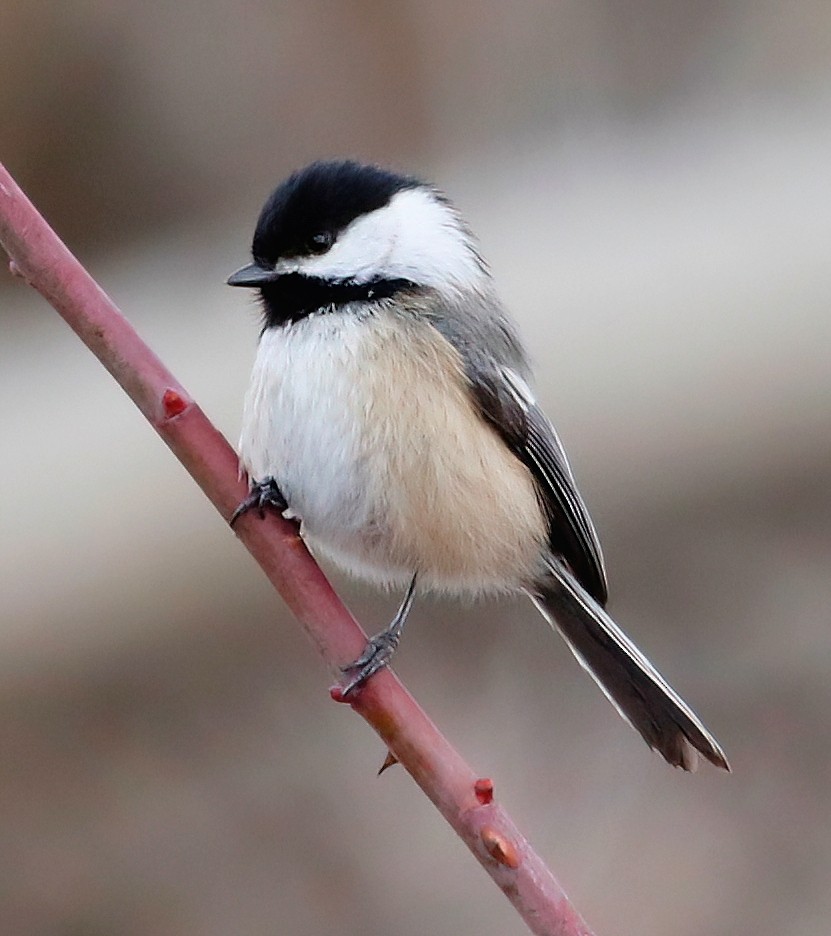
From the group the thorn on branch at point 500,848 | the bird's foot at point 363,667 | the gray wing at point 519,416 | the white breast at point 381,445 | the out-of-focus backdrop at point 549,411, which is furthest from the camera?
the out-of-focus backdrop at point 549,411

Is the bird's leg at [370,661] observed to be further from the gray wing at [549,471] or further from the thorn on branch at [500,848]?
the gray wing at [549,471]

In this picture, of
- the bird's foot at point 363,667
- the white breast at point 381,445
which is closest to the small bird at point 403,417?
the white breast at point 381,445

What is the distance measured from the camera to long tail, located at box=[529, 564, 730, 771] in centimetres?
140

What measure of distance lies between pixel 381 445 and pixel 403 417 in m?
0.04

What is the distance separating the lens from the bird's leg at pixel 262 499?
1.05m

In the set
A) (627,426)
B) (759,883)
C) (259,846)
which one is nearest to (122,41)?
(627,426)

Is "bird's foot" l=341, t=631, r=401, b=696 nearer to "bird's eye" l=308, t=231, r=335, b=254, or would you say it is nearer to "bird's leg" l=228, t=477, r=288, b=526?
"bird's leg" l=228, t=477, r=288, b=526

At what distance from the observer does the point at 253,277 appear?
140 centimetres

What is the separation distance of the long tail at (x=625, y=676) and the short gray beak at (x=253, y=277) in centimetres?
52

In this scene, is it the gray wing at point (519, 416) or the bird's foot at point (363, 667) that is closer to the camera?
the bird's foot at point (363, 667)

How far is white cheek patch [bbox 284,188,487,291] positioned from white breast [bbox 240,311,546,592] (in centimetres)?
7

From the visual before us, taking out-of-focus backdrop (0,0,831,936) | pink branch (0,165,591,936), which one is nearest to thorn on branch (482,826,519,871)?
pink branch (0,165,591,936)

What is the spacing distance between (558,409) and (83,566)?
122cm

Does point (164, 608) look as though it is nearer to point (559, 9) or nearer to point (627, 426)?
point (627, 426)
